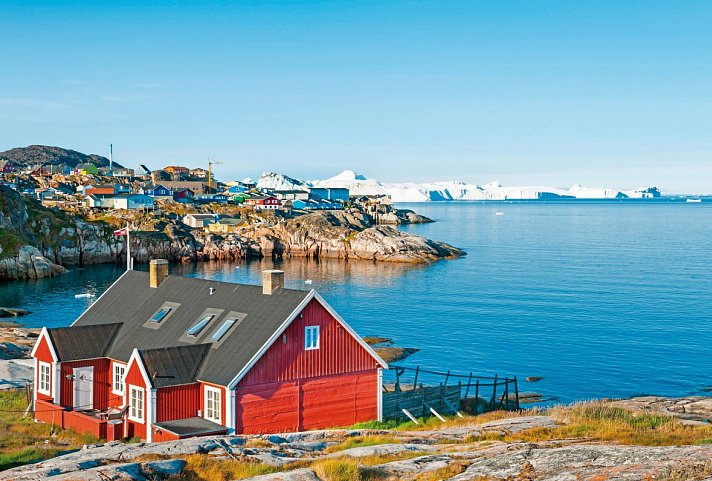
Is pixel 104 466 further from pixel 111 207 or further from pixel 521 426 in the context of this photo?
pixel 111 207

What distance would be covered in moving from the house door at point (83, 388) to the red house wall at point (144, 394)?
13.2 feet

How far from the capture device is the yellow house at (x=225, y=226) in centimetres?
15312

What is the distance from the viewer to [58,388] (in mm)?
33531

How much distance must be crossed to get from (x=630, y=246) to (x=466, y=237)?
46.5 meters

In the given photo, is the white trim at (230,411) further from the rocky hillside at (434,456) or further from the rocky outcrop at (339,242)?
the rocky outcrop at (339,242)

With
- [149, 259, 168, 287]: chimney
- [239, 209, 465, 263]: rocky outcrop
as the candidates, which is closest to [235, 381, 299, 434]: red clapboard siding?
[149, 259, 168, 287]: chimney

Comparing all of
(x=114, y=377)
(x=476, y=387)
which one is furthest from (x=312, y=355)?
(x=476, y=387)

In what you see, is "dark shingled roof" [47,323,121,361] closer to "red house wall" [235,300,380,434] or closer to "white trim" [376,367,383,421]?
"red house wall" [235,300,380,434]

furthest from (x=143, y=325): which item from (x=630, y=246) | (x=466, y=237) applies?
(x=466, y=237)

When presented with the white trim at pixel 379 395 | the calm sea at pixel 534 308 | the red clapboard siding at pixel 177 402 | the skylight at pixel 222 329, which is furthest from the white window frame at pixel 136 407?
the calm sea at pixel 534 308

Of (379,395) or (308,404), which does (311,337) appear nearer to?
(308,404)

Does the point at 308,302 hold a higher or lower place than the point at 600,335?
higher

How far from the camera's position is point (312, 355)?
102ft

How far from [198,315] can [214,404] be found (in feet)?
17.3
